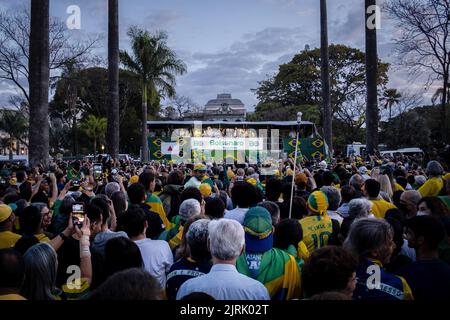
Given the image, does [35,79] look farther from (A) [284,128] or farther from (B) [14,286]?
(A) [284,128]

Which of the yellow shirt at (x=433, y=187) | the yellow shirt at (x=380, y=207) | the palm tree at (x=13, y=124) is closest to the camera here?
the yellow shirt at (x=380, y=207)

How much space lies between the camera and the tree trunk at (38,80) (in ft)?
47.9

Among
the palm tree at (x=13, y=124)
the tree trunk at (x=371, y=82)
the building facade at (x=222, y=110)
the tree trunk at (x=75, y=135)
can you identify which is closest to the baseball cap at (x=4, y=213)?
the tree trunk at (x=371, y=82)

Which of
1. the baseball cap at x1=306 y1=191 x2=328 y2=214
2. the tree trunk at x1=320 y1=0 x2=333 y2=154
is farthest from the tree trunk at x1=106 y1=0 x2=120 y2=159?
the baseball cap at x1=306 y1=191 x2=328 y2=214

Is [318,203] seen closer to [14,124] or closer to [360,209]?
[360,209]

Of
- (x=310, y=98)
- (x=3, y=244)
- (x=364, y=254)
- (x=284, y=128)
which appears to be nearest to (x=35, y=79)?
(x=3, y=244)

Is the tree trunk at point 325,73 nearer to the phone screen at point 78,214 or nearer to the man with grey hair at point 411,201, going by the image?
the man with grey hair at point 411,201

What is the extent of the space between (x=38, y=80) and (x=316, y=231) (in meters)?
12.5

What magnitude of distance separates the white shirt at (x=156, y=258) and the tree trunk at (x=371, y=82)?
16250 millimetres

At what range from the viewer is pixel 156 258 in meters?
4.27

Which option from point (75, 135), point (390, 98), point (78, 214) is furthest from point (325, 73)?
point (75, 135)

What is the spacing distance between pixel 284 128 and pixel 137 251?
96.6ft

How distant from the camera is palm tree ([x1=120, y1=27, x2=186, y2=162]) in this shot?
34438 millimetres
